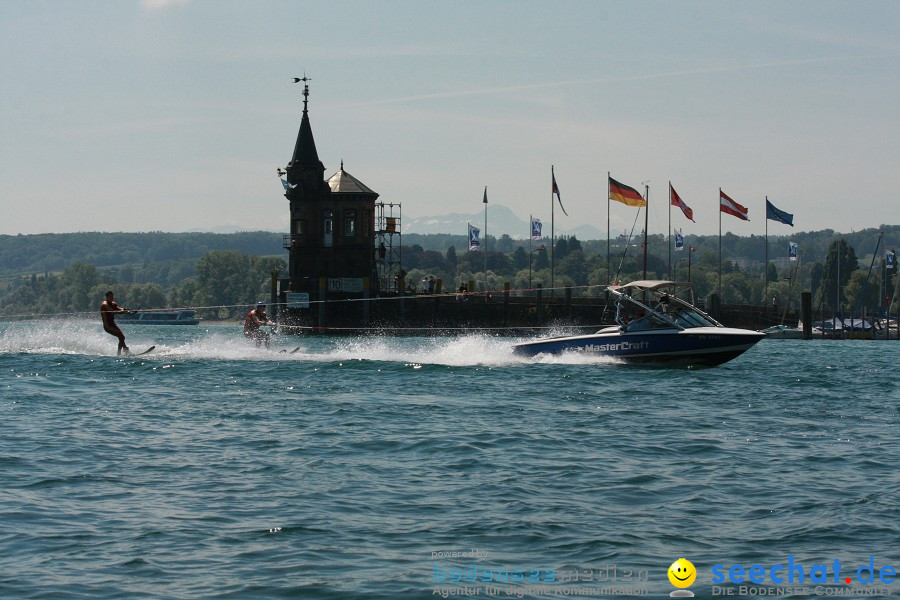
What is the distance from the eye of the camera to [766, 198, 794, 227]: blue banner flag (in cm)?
8350

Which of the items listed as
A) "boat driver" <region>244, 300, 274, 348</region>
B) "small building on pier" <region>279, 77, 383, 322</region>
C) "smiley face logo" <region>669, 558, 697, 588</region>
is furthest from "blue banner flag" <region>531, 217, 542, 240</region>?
"smiley face logo" <region>669, 558, 697, 588</region>

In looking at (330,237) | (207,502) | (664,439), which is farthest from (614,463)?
(330,237)

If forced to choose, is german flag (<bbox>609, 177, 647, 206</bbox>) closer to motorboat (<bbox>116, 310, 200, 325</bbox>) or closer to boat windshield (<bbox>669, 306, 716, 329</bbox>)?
boat windshield (<bbox>669, 306, 716, 329</bbox>)

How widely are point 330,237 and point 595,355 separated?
57220 millimetres

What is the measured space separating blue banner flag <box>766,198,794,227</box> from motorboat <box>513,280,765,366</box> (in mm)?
50563

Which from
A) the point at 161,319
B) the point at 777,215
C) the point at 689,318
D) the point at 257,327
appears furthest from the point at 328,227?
the point at 161,319

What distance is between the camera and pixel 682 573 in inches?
446

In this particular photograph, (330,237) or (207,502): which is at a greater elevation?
(330,237)

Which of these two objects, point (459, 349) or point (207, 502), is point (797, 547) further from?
point (459, 349)

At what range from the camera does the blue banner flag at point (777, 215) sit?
83500 mm

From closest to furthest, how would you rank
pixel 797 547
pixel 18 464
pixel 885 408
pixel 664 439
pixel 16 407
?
pixel 797 547 < pixel 18 464 < pixel 664 439 < pixel 16 407 < pixel 885 408

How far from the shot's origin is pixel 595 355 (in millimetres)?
35688

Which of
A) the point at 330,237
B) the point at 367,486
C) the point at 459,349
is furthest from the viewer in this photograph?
the point at 330,237

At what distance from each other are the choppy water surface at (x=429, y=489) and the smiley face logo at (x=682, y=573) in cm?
10
